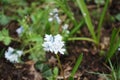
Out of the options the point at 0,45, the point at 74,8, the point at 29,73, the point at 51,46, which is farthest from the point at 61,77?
the point at 74,8

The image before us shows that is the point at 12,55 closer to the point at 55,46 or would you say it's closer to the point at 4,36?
the point at 4,36

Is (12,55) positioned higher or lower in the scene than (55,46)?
lower

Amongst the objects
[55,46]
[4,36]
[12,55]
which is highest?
[55,46]

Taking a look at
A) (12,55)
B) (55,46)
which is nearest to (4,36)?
(12,55)

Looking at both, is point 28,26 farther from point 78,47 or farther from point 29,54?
point 78,47

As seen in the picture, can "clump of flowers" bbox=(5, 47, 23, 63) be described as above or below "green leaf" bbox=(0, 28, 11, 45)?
below

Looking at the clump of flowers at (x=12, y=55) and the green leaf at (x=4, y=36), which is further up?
the green leaf at (x=4, y=36)
